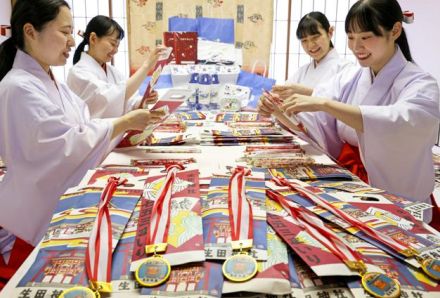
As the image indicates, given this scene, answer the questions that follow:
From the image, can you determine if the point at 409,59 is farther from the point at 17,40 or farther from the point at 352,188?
the point at 17,40

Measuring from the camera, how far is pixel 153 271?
2.50 ft

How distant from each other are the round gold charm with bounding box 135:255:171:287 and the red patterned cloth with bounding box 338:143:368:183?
1285 millimetres

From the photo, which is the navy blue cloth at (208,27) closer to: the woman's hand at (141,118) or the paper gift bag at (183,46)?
the paper gift bag at (183,46)

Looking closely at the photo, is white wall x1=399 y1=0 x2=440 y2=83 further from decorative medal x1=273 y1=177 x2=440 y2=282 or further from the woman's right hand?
decorative medal x1=273 y1=177 x2=440 y2=282

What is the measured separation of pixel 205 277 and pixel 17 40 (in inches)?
59.3

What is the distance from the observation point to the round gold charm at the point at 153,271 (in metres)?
0.74

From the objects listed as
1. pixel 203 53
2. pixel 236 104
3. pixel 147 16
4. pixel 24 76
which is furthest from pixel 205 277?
pixel 147 16

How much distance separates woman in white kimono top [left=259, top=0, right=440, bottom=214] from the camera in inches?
62.3

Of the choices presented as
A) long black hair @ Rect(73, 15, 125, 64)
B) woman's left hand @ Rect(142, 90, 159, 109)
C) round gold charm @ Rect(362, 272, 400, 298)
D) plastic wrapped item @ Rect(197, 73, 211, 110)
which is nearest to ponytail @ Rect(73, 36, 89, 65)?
long black hair @ Rect(73, 15, 125, 64)

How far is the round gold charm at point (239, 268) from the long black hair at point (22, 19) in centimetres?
143

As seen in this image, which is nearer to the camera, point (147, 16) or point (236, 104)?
point (236, 104)

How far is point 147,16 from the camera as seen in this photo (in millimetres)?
5738

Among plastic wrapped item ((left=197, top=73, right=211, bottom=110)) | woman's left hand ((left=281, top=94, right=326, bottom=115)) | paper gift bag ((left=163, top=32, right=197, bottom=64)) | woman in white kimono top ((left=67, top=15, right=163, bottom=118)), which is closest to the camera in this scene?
woman's left hand ((left=281, top=94, right=326, bottom=115))

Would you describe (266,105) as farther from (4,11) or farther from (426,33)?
(4,11)
